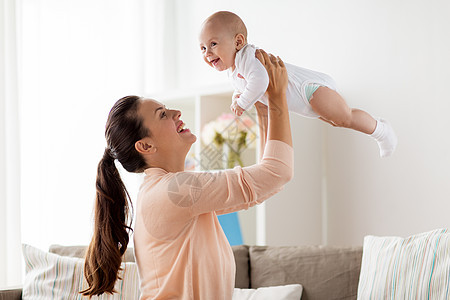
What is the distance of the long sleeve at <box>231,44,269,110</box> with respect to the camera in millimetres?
1557

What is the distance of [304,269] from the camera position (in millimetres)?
2299

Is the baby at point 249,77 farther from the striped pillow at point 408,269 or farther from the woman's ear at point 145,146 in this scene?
the striped pillow at point 408,269

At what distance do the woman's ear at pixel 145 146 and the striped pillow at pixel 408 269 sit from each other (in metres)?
0.93

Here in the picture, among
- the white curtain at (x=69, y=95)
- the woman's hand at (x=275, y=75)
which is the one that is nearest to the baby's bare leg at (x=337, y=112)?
the woman's hand at (x=275, y=75)

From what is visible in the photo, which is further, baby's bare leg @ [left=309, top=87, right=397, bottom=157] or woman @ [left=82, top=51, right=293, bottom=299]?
baby's bare leg @ [left=309, top=87, right=397, bottom=157]

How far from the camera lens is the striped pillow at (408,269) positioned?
6.45 feet

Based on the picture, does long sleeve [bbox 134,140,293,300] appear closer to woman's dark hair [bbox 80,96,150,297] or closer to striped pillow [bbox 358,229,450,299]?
woman's dark hair [bbox 80,96,150,297]

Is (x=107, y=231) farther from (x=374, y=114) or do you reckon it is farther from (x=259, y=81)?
(x=374, y=114)

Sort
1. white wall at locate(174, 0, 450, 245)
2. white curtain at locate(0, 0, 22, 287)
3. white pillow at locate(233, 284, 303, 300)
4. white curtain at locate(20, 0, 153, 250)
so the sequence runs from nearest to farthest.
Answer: white pillow at locate(233, 284, 303, 300) < white wall at locate(174, 0, 450, 245) < white curtain at locate(0, 0, 22, 287) < white curtain at locate(20, 0, 153, 250)

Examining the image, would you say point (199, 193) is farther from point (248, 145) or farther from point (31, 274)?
point (248, 145)

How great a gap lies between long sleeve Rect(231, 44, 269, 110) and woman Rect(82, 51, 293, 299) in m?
0.03

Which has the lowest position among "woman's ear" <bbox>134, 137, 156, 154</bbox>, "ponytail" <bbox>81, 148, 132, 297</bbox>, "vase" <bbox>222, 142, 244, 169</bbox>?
"ponytail" <bbox>81, 148, 132, 297</bbox>

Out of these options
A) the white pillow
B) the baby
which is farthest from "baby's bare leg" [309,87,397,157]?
the white pillow

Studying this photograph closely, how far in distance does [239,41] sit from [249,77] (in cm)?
16
